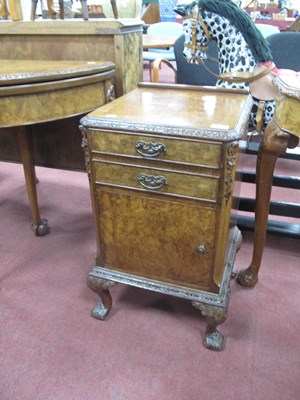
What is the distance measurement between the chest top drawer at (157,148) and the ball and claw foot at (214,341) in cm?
59

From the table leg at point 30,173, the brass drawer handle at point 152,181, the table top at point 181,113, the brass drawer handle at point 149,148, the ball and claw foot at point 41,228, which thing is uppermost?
the table top at point 181,113

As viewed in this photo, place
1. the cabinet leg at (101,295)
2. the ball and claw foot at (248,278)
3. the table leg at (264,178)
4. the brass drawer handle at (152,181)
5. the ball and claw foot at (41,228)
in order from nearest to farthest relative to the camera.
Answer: the brass drawer handle at (152,181)
the table leg at (264,178)
the cabinet leg at (101,295)
the ball and claw foot at (248,278)
the ball and claw foot at (41,228)

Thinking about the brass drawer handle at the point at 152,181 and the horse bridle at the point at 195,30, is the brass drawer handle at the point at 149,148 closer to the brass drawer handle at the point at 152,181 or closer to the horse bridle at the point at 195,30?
the brass drawer handle at the point at 152,181

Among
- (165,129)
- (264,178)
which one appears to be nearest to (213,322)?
(264,178)

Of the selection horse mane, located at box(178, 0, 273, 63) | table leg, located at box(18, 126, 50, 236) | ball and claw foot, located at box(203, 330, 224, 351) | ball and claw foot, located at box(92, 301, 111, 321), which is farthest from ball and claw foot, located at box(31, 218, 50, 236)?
horse mane, located at box(178, 0, 273, 63)

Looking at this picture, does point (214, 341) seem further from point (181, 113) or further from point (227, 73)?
point (227, 73)

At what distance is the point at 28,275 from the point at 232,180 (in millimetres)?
1007

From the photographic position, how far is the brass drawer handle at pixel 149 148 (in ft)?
2.85

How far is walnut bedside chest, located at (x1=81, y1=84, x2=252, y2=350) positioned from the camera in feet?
2.80

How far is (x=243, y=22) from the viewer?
1.41 m

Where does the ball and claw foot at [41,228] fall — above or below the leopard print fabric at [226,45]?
below

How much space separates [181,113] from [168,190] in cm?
22

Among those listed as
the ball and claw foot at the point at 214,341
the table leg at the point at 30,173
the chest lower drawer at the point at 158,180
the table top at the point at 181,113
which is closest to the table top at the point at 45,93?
the table top at the point at 181,113

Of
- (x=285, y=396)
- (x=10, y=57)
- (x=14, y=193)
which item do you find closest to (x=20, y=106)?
(x=10, y=57)
